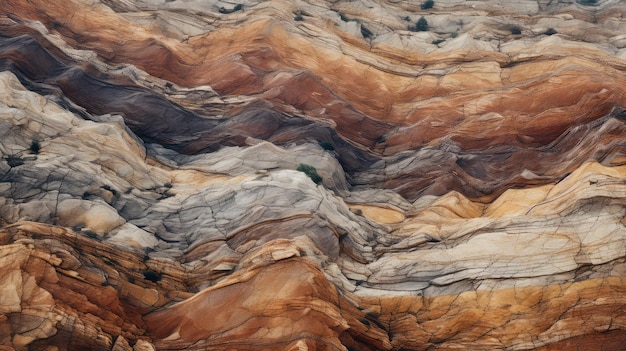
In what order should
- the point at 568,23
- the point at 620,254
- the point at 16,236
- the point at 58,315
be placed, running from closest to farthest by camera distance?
the point at 58,315, the point at 16,236, the point at 620,254, the point at 568,23

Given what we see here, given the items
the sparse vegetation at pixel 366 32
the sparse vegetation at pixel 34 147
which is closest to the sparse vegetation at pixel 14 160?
the sparse vegetation at pixel 34 147

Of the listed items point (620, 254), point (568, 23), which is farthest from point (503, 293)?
point (568, 23)

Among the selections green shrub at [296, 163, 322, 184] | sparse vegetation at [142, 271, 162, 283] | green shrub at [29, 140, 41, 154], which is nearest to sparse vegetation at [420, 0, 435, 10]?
green shrub at [296, 163, 322, 184]

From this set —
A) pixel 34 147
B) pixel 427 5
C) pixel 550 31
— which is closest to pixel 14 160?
pixel 34 147

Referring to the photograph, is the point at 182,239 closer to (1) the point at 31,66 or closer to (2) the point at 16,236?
(2) the point at 16,236

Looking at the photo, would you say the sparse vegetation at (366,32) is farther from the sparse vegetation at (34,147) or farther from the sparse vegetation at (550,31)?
the sparse vegetation at (34,147)

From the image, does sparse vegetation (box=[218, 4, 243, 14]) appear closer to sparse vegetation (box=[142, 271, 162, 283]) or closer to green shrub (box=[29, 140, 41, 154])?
green shrub (box=[29, 140, 41, 154])

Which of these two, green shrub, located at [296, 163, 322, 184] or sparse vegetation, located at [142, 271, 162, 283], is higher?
sparse vegetation, located at [142, 271, 162, 283]
